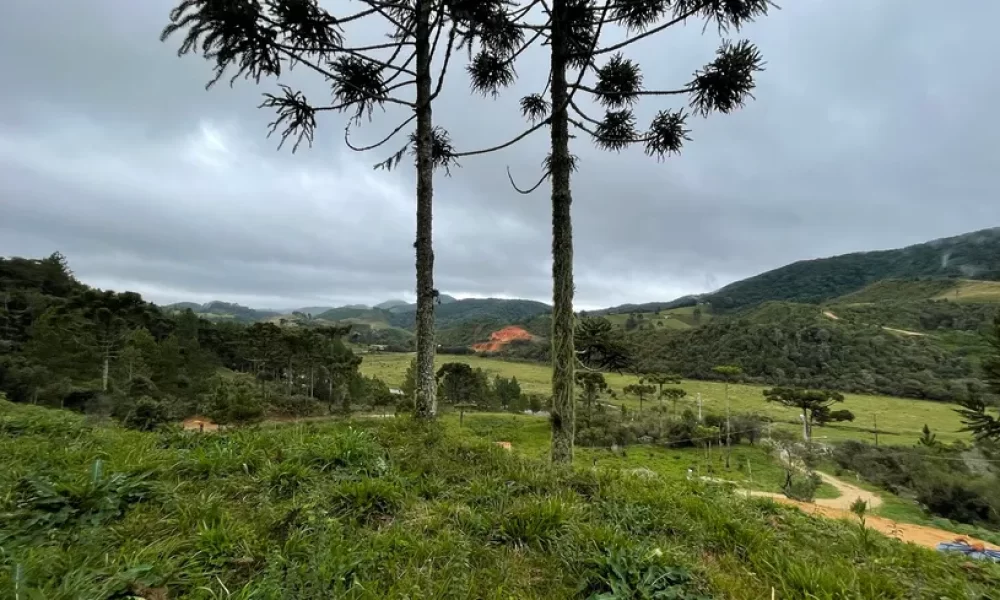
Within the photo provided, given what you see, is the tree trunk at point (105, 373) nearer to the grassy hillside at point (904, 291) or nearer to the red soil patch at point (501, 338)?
the red soil patch at point (501, 338)

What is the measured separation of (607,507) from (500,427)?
35188mm

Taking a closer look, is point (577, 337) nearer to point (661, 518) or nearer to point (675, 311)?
point (661, 518)

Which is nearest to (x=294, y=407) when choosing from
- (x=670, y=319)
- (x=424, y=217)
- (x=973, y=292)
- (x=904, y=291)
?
(x=424, y=217)

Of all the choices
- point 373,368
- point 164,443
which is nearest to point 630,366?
point 164,443

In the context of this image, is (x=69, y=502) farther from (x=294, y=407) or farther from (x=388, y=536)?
(x=294, y=407)

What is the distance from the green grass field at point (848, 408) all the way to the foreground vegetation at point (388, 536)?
1282 inches

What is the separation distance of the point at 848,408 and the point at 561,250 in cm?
7163

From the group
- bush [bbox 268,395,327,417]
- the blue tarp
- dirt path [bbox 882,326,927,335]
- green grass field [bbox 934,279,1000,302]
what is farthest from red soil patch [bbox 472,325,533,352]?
green grass field [bbox 934,279,1000,302]

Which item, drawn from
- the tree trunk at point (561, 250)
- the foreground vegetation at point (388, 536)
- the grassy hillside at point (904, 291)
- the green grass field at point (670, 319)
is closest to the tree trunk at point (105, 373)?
the foreground vegetation at point (388, 536)

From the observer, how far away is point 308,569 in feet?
7.51

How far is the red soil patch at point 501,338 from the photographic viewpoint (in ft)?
352

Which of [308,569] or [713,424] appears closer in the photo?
[308,569]

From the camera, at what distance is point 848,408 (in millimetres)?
56875

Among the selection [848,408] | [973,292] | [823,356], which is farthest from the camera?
[973,292]
